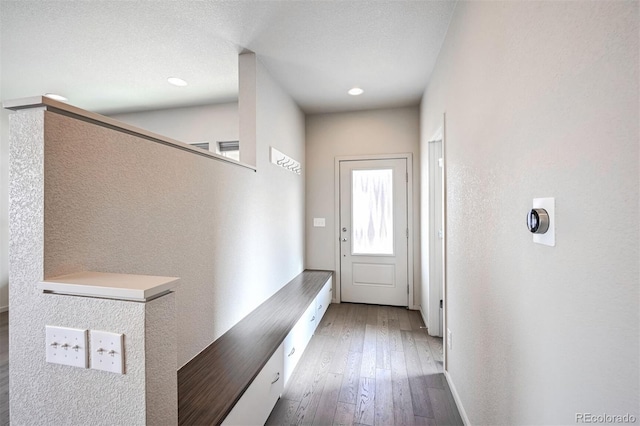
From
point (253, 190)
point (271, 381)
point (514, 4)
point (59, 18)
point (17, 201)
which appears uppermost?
point (59, 18)

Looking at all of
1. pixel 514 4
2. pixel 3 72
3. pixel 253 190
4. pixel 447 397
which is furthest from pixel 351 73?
pixel 3 72

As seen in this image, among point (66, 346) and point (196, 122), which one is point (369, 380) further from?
point (196, 122)

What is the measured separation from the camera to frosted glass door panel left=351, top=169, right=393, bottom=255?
3742 mm

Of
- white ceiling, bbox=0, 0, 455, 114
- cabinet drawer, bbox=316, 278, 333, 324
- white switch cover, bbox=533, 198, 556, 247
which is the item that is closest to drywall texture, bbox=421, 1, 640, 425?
white switch cover, bbox=533, 198, 556, 247

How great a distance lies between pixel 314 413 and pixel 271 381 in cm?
39

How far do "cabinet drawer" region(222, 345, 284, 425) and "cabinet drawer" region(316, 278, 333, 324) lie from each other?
1.15 meters

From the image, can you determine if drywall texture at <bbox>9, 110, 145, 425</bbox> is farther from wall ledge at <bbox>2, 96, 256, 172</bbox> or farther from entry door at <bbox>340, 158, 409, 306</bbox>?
entry door at <bbox>340, 158, 409, 306</bbox>

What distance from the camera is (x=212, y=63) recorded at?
2.57 metres

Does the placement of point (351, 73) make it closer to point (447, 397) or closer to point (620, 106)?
point (620, 106)

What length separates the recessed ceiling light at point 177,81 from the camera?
2.88 metres

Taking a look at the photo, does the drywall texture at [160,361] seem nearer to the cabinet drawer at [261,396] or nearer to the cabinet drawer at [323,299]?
the cabinet drawer at [261,396]

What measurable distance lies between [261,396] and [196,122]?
3.40m


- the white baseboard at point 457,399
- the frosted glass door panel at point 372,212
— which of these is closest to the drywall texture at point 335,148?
the frosted glass door panel at point 372,212

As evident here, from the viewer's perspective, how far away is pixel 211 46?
229 cm
